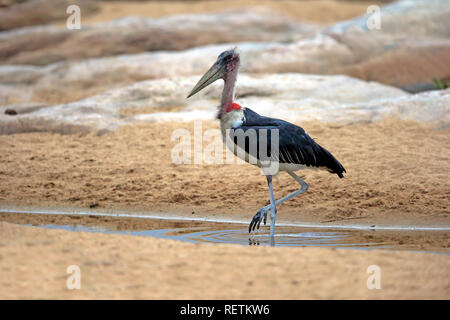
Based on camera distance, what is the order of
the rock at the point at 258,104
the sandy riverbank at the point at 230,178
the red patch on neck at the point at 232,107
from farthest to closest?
the rock at the point at 258,104 < the sandy riverbank at the point at 230,178 < the red patch on neck at the point at 232,107

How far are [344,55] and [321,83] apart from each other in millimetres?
3332

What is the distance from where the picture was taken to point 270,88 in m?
10.9

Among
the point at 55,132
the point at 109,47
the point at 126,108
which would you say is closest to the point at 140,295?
the point at 55,132

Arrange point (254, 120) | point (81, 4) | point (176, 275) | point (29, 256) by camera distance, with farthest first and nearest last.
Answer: point (81, 4) < point (254, 120) < point (29, 256) < point (176, 275)

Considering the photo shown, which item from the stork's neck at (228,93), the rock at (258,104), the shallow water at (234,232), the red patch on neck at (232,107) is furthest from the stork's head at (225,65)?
the rock at (258,104)

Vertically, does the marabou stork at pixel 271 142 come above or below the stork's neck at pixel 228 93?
below

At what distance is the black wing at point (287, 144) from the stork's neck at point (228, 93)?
159mm

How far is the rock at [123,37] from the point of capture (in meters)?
16.2

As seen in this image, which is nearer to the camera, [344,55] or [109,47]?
[344,55]

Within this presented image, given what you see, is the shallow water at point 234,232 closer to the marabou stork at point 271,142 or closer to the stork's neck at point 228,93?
the marabou stork at point 271,142

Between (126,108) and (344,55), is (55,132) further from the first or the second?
(344,55)

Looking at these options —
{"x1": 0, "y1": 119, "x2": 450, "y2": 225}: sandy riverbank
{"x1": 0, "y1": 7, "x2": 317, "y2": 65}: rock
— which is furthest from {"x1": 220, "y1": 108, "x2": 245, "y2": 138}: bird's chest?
{"x1": 0, "y1": 7, "x2": 317, "y2": 65}: rock

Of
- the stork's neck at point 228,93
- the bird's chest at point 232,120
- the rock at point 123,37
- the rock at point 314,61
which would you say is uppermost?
the rock at point 123,37

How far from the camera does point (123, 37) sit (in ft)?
54.0
